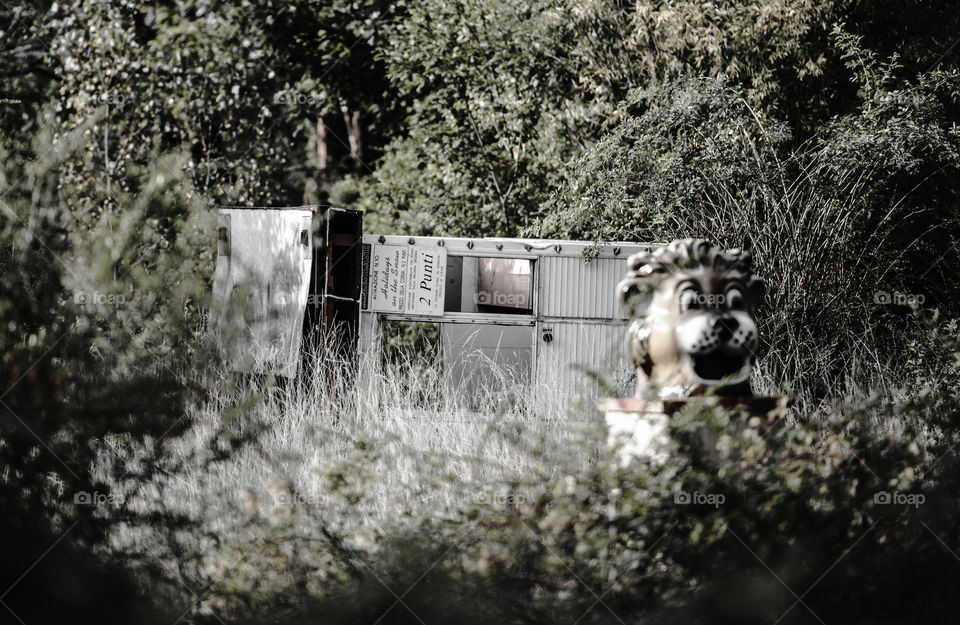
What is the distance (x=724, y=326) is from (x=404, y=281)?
7.24 meters

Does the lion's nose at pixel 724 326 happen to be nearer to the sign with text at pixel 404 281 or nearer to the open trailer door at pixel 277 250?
the open trailer door at pixel 277 250

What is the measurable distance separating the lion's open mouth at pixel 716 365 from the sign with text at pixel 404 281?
22.8ft

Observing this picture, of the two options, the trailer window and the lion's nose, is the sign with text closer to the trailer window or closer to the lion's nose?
the trailer window

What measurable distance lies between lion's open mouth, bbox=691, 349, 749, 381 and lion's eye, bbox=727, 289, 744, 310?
25 centimetres

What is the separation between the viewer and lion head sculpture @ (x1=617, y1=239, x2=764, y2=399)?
183 inches

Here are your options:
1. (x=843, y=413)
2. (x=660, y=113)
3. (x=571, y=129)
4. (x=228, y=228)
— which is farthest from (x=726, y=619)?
(x=571, y=129)

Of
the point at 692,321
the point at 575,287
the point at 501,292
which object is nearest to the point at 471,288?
the point at 501,292

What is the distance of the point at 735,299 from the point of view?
16.1ft

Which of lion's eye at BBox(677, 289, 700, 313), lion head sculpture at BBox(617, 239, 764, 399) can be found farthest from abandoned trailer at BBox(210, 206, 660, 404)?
lion's eye at BBox(677, 289, 700, 313)

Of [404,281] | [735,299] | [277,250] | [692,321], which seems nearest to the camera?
[692,321]

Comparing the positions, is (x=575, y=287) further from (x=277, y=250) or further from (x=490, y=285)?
(x=277, y=250)

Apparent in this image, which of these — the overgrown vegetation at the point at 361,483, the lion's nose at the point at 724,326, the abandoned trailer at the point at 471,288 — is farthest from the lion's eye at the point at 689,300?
the abandoned trailer at the point at 471,288

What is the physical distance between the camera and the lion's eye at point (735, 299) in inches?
192

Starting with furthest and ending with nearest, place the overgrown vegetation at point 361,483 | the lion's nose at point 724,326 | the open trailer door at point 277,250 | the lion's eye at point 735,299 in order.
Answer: the open trailer door at point 277,250, the lion's eye at point 735,299, the lion's nose at point 724,326, the overgrown vegetation at point 361,483
